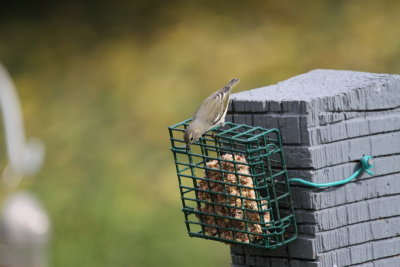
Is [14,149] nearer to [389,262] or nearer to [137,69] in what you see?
[389,262]

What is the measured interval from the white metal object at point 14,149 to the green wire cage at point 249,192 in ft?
2.83

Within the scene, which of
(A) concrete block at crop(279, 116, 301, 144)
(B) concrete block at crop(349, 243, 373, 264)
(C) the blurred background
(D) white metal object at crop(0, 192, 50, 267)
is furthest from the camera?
(C) the blurred background

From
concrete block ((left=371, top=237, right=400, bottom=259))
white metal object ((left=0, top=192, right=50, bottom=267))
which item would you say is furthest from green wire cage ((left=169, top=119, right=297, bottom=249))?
white metal object ((left=0, top=192, right=50, bottom=267))

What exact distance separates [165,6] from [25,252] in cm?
734

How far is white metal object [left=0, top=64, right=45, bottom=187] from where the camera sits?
80.5 inches

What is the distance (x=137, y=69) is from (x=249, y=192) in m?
5.78

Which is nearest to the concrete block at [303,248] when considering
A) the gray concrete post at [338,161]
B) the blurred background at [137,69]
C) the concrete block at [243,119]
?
the gray concrete post at [338,161]

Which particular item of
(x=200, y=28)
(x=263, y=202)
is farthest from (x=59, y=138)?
(x=263, y=202)

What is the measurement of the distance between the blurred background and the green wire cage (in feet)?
11.6

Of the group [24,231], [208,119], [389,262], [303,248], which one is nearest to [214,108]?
[208,119]

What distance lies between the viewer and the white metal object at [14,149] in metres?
2.04

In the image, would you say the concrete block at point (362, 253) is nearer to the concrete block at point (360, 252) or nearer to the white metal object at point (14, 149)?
the concrete block at point (360, 252)

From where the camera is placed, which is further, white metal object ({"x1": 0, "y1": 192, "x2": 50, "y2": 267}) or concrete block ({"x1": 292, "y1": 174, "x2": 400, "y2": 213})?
concrete block ({"x1": 292, "y1": 174, "x2": 400, "y2": 213})

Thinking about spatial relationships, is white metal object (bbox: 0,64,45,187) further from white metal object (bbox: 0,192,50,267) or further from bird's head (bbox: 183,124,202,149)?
bird's head (bbox: 183,124,202,149)
